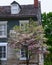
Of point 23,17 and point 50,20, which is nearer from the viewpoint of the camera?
point 23,17

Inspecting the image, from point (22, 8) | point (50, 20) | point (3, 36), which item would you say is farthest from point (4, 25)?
point (50, 20)

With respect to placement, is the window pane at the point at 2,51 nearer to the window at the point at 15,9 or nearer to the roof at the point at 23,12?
the roof at the point at 23,12

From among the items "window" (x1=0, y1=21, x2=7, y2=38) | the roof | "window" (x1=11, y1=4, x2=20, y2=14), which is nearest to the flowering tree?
the roof

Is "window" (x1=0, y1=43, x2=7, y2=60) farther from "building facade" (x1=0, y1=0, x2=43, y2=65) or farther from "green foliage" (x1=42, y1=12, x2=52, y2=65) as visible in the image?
"green foliage" (x1=42, y1=12, x2=52, y2=65)

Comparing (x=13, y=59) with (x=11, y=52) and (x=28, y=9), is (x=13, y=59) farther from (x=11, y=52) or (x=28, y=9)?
(x=28, y=9)

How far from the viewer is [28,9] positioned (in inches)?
1569

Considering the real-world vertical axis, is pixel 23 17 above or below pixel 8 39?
above

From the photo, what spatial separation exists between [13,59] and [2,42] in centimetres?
264

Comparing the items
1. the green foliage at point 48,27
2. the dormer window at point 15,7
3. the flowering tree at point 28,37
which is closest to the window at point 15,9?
the dormer window at point 15,7

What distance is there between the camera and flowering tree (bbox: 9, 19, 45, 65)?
34.2m

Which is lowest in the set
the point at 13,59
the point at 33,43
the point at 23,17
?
the point at 13,59

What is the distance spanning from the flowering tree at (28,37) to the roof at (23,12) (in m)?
2.90

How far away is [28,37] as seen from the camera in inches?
1357

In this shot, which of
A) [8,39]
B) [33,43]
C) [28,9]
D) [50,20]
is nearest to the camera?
[33,43]
